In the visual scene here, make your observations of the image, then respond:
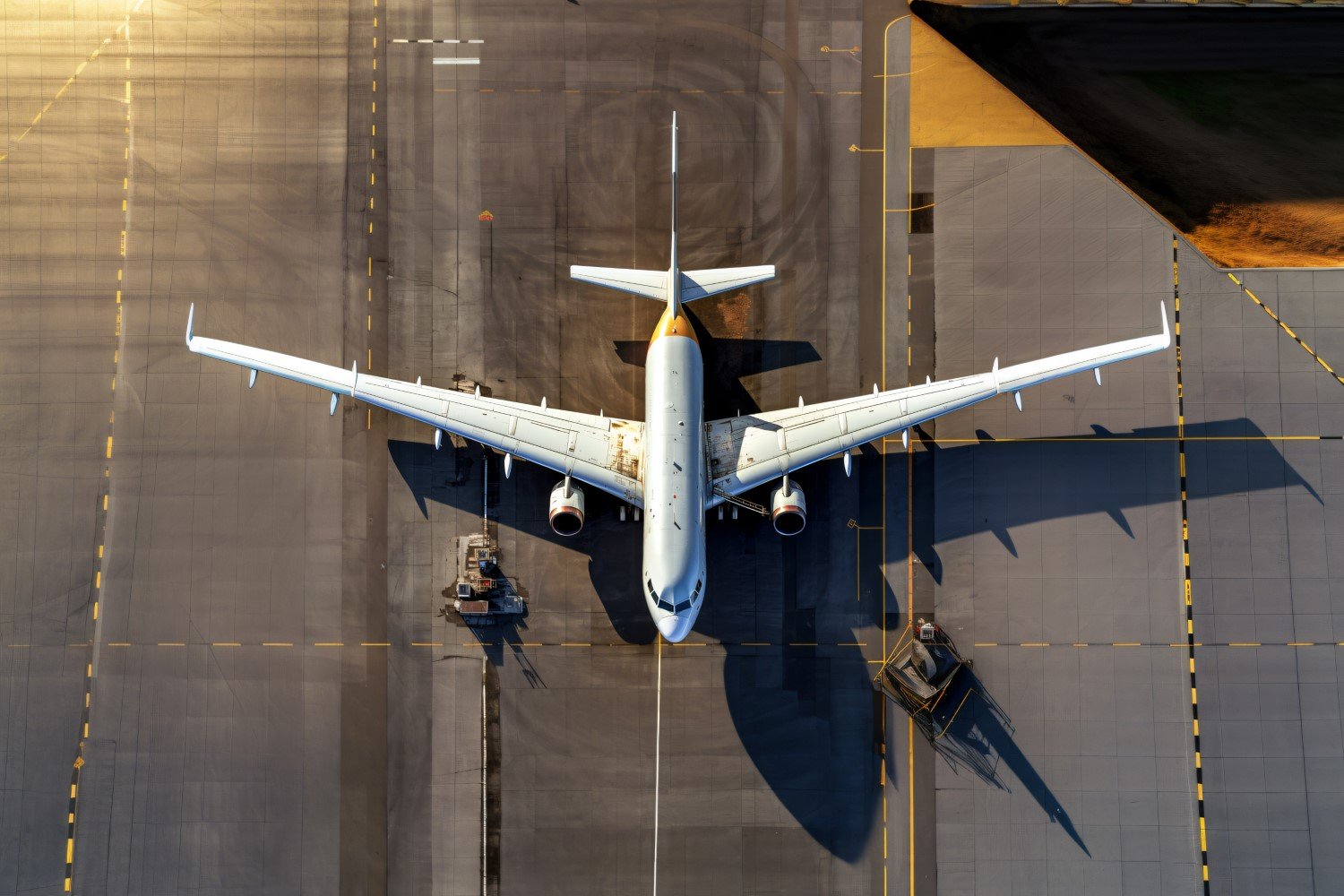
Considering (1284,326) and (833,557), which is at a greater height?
(1284,326)

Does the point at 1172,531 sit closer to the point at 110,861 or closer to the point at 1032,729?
the point at 1032,729

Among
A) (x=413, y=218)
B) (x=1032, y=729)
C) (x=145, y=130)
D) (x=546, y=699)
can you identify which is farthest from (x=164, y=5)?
(x=1032, y=729)

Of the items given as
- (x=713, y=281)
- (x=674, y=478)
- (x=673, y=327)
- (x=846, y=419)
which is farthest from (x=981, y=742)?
(x=713, y=281)

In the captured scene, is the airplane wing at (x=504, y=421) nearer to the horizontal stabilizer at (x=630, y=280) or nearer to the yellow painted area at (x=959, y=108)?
the horizontal stabilizer at (x=630, y=280)

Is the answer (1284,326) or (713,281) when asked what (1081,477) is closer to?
(1284,326)

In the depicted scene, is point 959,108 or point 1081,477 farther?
point 959,108

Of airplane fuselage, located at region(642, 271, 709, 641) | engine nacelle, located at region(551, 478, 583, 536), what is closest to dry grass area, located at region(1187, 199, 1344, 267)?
airplane fuselage, located at region(642, 271, 709, 641)

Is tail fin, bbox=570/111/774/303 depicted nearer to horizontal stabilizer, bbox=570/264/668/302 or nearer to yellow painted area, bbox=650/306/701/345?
horizontal stabilizer, bbox=570/264/668/302
